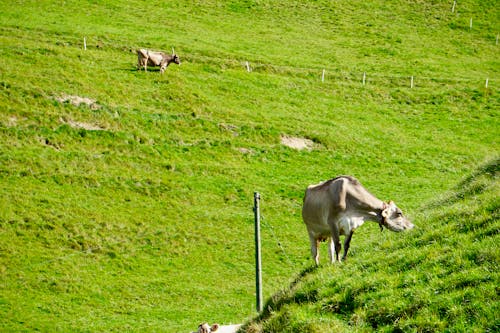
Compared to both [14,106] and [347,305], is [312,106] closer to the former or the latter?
[14,106]

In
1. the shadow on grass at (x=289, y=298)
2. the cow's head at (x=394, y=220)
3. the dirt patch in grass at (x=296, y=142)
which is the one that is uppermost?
the cow's head at (x=394, y=220)

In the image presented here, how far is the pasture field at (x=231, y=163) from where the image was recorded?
1698 cm

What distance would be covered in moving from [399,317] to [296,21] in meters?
66.3

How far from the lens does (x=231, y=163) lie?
4488cm

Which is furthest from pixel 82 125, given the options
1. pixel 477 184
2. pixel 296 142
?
pixel 477 184

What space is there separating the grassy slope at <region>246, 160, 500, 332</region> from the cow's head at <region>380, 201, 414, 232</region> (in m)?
0.59

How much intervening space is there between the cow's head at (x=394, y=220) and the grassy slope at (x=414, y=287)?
1.95 feet

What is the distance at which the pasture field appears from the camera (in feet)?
→ 55.7

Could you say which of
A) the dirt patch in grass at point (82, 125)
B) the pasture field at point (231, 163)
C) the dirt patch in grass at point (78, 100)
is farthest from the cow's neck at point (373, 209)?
the dirt patch in grass at point (78, 100)

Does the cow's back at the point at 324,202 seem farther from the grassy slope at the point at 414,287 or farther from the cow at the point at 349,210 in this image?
the grassy slope at the point at 414,287

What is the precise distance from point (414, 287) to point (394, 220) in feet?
15.9

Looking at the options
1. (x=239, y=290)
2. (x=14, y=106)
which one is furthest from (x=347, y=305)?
(x=14, y=106)

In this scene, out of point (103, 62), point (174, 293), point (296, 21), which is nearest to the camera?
point (174, 293)

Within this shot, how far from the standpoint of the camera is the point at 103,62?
55562mm
